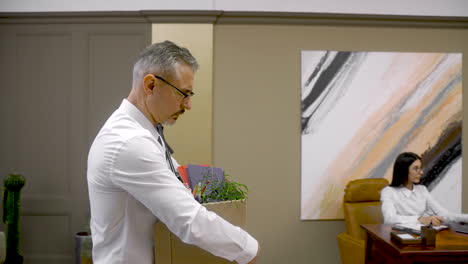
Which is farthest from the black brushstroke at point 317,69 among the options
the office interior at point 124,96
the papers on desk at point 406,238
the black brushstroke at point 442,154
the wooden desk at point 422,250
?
the papers on desk at point 406,238

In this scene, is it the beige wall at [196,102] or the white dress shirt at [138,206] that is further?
Result: the beige wall at [196,102]

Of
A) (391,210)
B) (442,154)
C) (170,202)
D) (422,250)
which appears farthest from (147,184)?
(442,154)

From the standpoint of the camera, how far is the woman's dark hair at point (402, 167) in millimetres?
3342

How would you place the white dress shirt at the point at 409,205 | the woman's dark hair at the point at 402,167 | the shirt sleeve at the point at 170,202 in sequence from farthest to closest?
the woman's dark hair at the point at 402,167
the white dress shirt at the point at 409,205
the shirt sleeve at the point at 170,202

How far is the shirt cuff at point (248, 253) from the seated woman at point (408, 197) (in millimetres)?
2441

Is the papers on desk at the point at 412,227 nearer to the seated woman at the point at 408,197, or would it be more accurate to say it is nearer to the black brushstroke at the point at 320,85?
the seated woman at the point at 408,197

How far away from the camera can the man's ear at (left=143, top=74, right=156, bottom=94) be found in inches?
46.2

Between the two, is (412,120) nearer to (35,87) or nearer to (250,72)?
(250,72)

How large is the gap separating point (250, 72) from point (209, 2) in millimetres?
762

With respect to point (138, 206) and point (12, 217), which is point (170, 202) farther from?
point (12, 217)

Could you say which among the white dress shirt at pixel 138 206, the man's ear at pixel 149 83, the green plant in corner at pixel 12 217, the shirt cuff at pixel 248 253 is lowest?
the green plant in corner at pixel 12 217

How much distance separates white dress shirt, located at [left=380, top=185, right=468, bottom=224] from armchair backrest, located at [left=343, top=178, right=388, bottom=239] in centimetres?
16

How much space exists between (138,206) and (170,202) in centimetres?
15

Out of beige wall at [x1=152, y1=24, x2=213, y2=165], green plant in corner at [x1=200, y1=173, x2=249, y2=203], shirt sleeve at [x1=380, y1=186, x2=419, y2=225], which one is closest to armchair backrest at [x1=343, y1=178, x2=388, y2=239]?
shirt sleeve at [x1=380, y1=186, x2=419, y2=225]
